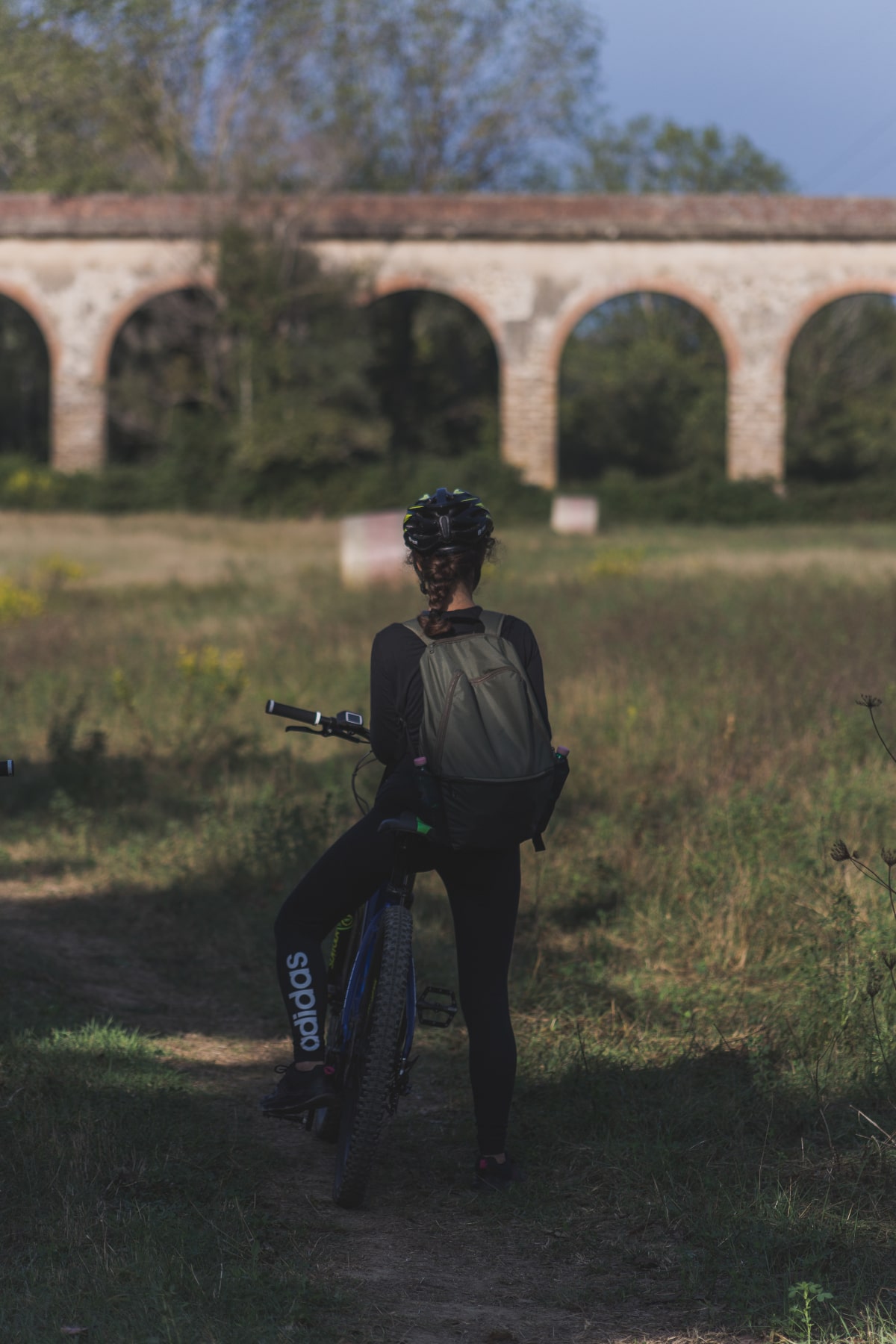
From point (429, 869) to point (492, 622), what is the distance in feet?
1.95

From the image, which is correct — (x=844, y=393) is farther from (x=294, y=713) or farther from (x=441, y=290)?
(x=294, y=713)

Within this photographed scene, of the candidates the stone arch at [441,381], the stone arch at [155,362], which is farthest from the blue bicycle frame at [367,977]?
the stone arch at [441,381]

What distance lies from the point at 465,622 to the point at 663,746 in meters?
4.28

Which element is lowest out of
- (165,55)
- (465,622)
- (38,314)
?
(465,622)

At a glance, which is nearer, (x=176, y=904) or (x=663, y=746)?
(x=176, y=904)

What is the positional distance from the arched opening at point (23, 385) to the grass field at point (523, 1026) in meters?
31.9

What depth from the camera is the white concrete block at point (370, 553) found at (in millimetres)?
17297

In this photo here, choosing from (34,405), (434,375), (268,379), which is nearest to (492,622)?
(268,379)

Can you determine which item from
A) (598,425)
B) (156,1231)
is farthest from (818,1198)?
(598,425)

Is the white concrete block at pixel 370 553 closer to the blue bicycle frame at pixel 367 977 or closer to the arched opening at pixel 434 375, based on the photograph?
the blue bicycle frame at pixel 367 977

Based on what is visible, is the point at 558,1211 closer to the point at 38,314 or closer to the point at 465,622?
the point at 465,622

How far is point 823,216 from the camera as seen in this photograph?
31984 millimetres

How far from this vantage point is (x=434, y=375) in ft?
124

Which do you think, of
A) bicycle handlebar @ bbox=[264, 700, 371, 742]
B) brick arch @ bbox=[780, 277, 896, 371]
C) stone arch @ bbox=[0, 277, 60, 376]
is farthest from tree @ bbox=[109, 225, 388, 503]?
bicycle handlebar @ bbox=[264, 700, 371, 742]
